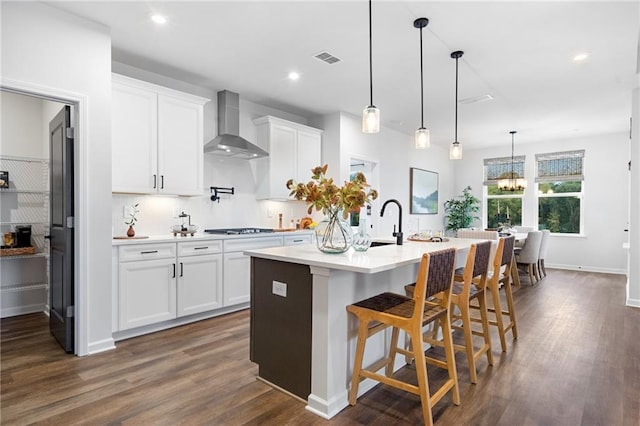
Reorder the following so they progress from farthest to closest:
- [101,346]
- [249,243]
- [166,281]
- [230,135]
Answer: [230,135] → [249,243] → [166,281] → [101,346]

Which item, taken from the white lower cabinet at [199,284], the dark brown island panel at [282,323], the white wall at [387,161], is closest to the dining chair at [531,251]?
the white wall at [387,161]

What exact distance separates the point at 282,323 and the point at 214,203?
8.68ft

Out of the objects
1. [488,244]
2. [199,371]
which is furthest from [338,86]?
[199,371]

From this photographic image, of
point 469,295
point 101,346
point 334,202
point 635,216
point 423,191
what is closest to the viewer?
point 334,202

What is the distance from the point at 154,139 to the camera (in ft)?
12.1

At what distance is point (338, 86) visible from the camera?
14.7ft

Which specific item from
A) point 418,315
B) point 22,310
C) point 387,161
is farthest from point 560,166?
point 22,310

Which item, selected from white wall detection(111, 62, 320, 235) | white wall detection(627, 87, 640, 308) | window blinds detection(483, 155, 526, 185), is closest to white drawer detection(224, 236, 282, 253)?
white wall detection(111, 62, 320, 235)

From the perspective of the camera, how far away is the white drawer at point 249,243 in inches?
161

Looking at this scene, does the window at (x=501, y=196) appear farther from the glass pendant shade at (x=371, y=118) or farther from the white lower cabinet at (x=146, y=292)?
the white lower cabinet at (x=146, y=292)

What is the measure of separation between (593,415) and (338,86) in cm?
387

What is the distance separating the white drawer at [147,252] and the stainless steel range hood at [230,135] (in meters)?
1.33

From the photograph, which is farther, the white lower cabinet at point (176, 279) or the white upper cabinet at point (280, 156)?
the white upper cabinet at point (280, 156)

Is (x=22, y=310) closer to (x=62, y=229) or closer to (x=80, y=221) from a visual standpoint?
(x=62, y=229)
